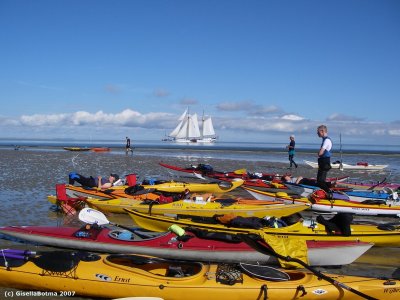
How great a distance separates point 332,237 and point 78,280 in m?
4.81

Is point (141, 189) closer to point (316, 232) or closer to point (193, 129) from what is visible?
point (316, 232)

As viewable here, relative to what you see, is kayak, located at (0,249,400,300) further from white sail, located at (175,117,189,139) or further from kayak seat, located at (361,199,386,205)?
white sail, located at (175,117,189,139)

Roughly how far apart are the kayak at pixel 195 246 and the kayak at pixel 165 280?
0.98m

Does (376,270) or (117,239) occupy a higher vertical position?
(117,239)

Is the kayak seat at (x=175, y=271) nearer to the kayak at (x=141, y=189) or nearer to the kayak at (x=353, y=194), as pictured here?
the kayak at (x=141, y=189)

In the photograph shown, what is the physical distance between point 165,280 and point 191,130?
94585 mm

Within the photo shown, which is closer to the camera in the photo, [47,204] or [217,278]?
[217,278]

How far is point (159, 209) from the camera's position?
10438mm

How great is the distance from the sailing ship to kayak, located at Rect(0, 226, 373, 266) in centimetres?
9013

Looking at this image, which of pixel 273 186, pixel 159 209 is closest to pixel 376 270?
pixel 159 209

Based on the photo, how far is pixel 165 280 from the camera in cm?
551

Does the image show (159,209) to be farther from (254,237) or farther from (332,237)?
(332,237)

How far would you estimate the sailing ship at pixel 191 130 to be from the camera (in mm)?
99000

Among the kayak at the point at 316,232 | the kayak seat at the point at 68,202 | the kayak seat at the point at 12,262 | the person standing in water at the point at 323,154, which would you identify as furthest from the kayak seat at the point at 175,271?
the person standing in water at the point at 323,154
